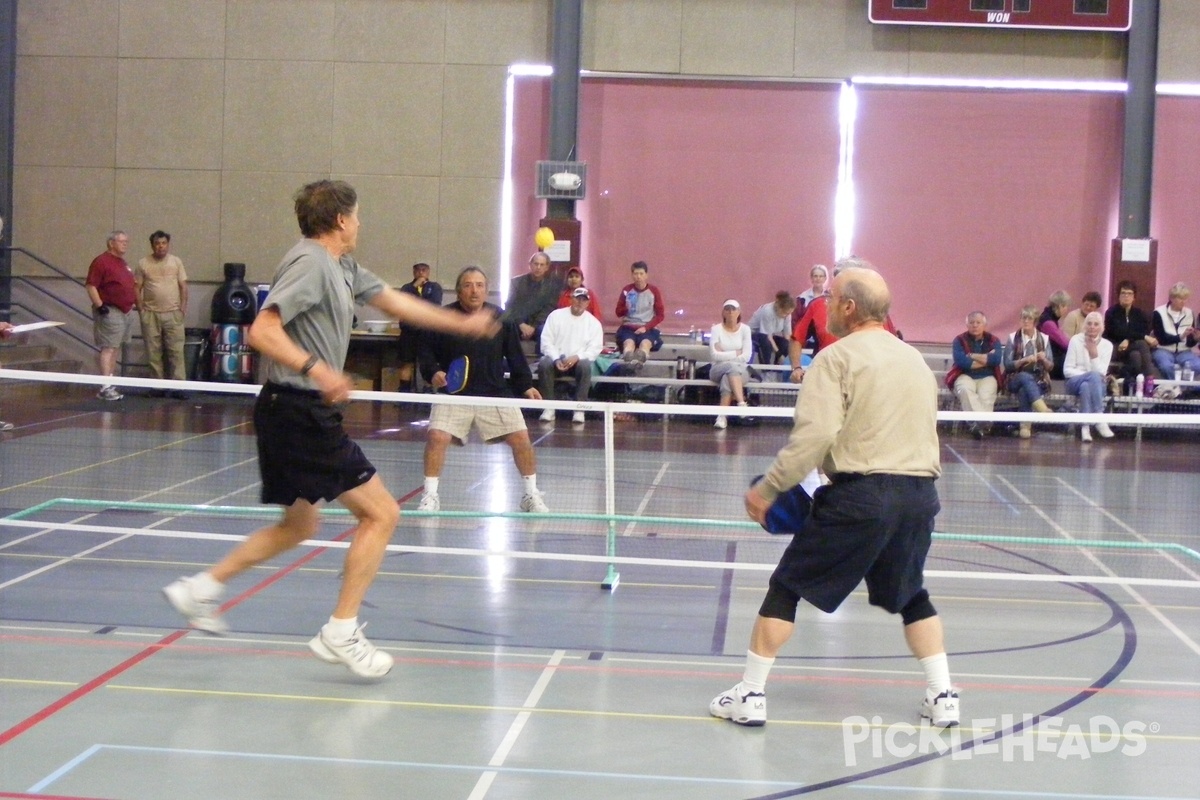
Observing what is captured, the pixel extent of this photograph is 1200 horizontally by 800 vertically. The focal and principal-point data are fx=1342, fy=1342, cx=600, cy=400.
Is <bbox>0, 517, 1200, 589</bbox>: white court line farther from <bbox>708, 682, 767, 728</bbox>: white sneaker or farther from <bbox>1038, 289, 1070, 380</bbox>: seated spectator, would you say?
<bbox>1038, 289, 1070, 380</bbox>: seated spectator

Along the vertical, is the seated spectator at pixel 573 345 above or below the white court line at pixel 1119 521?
above

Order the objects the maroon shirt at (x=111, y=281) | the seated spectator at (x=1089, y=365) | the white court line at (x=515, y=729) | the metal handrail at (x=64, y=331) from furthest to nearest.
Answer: the metal handrail at (x=64, y=331) → the maroon shirt at (x=111, y=281) → the seated spectator at (x=1089, y=365) → the white court line at (x=515, y=729)

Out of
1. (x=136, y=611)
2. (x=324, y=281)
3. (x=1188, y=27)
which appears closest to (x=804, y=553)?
(x=324, y=281)

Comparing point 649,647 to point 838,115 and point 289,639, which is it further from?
point 838,115

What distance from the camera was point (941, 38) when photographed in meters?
19.2

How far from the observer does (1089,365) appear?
15961 mm

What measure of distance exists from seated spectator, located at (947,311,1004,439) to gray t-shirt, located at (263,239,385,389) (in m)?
12.0

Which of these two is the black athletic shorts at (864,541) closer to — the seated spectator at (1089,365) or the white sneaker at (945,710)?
the white sneaker at (945,710)

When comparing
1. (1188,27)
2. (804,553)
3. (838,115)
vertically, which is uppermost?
(1188,27)

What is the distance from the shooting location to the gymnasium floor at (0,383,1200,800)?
14.0 ft

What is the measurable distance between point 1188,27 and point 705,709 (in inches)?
675

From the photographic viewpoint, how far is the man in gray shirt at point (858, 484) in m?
4.57

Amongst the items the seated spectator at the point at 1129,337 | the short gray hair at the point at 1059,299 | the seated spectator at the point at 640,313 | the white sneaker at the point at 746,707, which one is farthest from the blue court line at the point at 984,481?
the white sneaker at the point at 746,707

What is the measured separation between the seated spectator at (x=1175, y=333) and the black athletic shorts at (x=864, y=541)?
43.7ft
